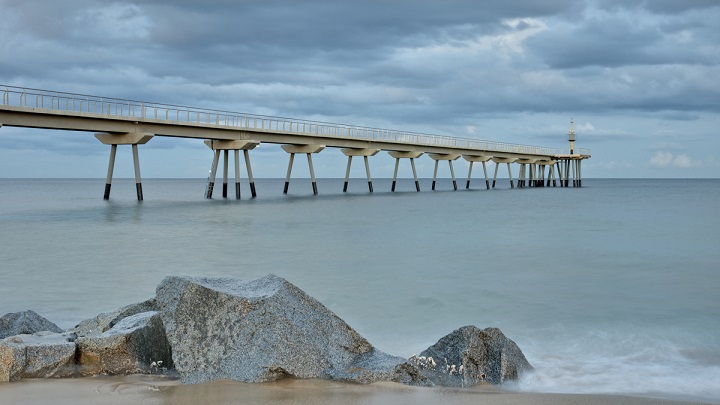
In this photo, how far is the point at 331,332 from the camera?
206 inches

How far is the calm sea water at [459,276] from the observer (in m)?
7.03

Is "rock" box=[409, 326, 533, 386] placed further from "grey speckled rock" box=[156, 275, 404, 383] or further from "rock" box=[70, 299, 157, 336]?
"rock" box=[70, 299, 157, 336]

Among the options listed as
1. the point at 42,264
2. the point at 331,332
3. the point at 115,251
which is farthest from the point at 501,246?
the point at 331,332

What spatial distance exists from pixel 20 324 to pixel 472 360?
4246 millimetres

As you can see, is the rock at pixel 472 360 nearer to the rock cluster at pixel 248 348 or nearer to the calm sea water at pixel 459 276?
the rock cluster at pixel 248 348

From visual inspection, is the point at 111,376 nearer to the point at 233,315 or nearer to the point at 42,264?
the point at 233,315

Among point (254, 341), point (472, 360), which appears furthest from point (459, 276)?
point (254, 341)

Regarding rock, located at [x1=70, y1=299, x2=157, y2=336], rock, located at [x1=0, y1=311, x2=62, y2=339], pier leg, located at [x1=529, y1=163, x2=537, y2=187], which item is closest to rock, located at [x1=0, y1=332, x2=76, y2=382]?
rock, located at [x1=70, y1=299, x2=157, y2=336]

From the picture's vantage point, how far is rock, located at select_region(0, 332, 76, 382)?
4898mm

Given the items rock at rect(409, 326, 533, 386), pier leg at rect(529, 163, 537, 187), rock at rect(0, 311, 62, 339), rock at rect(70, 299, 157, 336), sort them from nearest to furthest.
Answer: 1. rock at rect(409, 326, 533, 386)
2. rock at rect(70, 299, 157, 336)
3. rock at rect(0, 311, 62, 339)
4. pier leg at rect(529, 163, 537, 187)

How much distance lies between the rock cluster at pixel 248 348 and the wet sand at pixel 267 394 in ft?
0.35

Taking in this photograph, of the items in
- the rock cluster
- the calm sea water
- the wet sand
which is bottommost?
the calm sea water

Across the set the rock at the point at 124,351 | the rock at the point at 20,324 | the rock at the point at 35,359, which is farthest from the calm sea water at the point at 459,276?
the rock at the point at 35,359

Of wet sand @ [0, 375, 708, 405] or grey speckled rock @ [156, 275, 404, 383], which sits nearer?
wet sand @ [0, 375, 708, 405]
